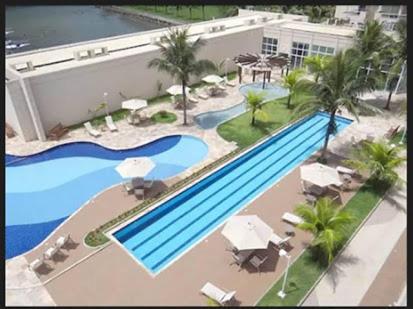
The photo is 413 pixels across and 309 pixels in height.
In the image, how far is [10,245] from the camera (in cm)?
1373

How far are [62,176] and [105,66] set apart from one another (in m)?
8.34

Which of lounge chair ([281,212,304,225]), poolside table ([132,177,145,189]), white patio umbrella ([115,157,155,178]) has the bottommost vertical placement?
lounge chair ([281,212,304,225])

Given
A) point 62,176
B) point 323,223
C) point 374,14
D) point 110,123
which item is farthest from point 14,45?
point 323,223

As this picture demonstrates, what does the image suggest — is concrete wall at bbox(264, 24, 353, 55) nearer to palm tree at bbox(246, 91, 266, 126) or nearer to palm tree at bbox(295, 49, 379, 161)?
palm tree at bbox(246, 91, 266, 126)

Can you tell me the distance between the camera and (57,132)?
2128 cm

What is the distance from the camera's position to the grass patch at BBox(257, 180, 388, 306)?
1122cm

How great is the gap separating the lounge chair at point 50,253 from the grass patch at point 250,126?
1103 centimetres

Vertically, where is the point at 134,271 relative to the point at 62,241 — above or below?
below

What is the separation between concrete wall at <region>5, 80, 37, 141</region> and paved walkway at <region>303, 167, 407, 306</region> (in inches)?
704

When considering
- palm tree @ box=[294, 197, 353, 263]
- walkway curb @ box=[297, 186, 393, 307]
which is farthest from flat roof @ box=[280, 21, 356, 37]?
palm tree @ box=[294, 197, 353, 263]

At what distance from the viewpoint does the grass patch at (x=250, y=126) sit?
20.6m

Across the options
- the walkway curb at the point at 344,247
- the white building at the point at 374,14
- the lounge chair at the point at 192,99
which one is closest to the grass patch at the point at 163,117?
the lounge chair at the point at 192,99

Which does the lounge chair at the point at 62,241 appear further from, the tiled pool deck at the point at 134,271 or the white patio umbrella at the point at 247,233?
the white patio umbrella at the point at 247,233

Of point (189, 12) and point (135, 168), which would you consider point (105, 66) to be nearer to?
point (135, 168)
